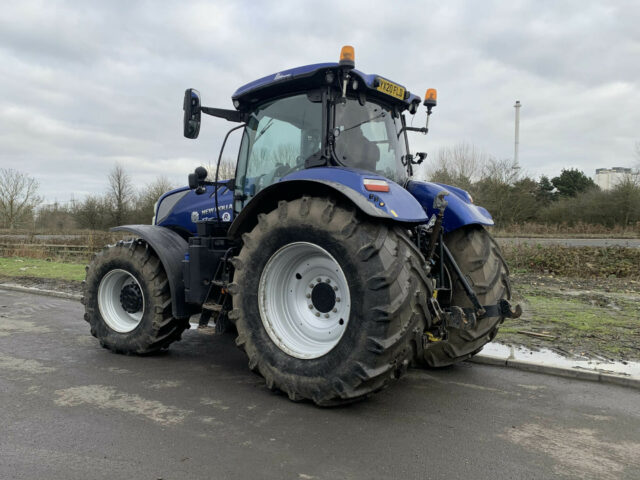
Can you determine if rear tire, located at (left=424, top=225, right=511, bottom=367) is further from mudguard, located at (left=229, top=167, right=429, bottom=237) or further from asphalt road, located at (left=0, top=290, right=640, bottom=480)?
mudguard, located at (left=229, top=167, right=429, bottom=237)

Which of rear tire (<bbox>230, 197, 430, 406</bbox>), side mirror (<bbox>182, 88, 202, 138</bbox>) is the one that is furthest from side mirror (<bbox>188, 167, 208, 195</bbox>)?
rear tire (<bbox>230, 197, 430, 406</bbox>)

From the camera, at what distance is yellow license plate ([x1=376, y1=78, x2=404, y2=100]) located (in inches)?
165

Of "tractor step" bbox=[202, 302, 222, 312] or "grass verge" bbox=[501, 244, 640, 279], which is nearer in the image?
"tractor step" bbox=[202, 302, 222, 312]

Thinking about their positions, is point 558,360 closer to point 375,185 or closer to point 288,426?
point 375,185

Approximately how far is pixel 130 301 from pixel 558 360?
4.49 meters

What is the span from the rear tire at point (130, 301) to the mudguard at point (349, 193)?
Answer: 140 cm

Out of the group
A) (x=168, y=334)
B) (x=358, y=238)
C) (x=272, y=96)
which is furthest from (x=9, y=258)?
(x=358, y=238)

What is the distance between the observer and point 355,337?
338 cm

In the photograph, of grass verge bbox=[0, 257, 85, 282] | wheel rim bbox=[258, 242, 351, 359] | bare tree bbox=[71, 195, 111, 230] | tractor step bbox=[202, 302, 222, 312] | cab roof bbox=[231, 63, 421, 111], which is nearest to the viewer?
wheel rim bbox=[258, 242, 351, 359]

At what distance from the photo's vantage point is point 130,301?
5.27 metres

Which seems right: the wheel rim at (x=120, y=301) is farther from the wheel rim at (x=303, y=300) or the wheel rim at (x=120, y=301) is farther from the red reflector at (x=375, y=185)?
the red reflector at (x=375, y=185)

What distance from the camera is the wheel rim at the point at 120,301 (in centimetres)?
525

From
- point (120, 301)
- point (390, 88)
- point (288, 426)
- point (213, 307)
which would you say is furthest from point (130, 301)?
point (390, 88)

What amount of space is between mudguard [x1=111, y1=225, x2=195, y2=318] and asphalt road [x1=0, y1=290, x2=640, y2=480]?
0.59 meters
